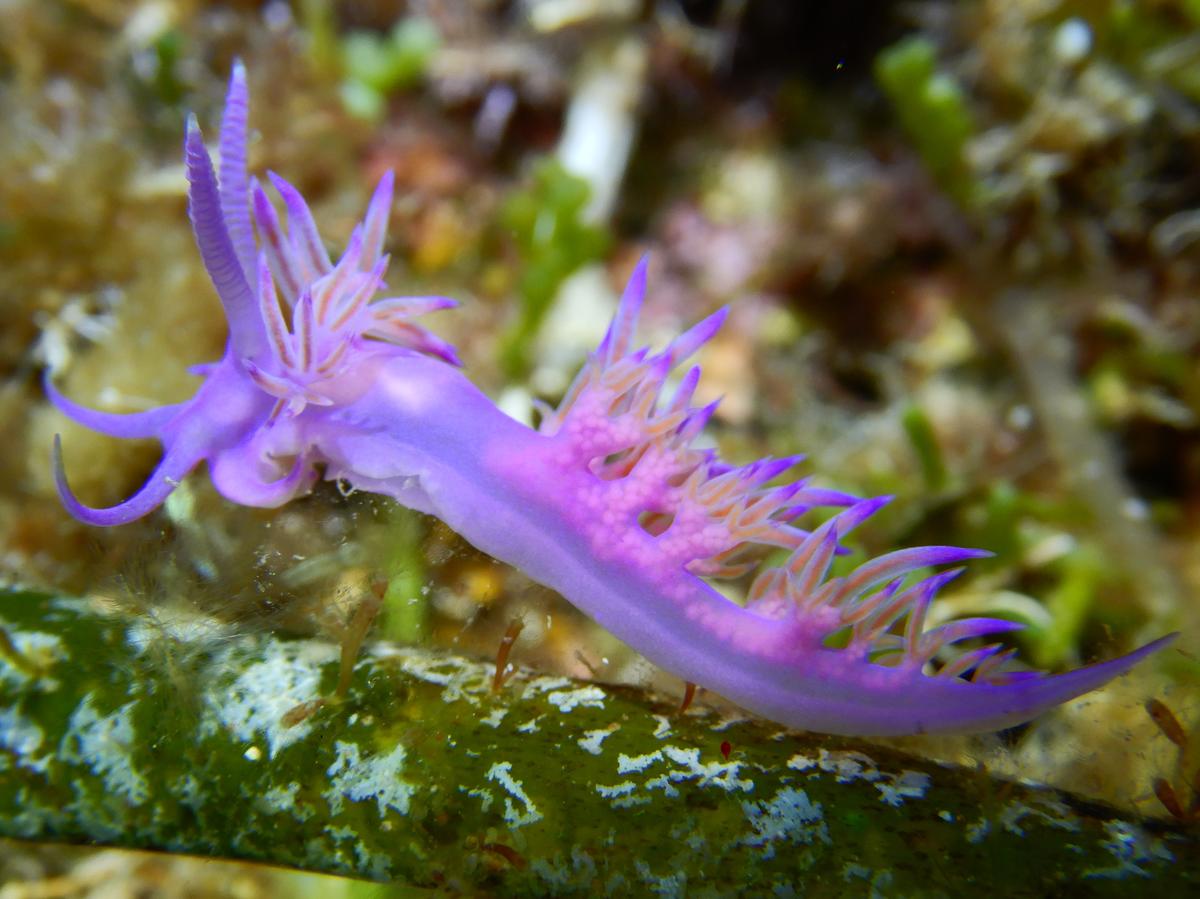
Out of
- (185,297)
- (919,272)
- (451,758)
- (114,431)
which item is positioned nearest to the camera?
(451,758)

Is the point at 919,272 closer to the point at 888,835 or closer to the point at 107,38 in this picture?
the point at 888,835

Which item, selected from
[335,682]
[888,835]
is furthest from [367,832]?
[888,835]

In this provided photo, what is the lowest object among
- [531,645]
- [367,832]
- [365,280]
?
[367,832]

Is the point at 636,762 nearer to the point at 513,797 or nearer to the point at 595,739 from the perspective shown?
the point at 595,739

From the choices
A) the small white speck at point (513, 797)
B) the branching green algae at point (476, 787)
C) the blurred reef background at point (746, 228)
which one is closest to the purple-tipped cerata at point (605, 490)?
the branching green algae at point (476, 787)

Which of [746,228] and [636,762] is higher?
[746,228]

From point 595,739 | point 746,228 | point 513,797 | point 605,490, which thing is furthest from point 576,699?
point 746,228

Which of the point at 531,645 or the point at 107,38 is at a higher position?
the point at 107,38
